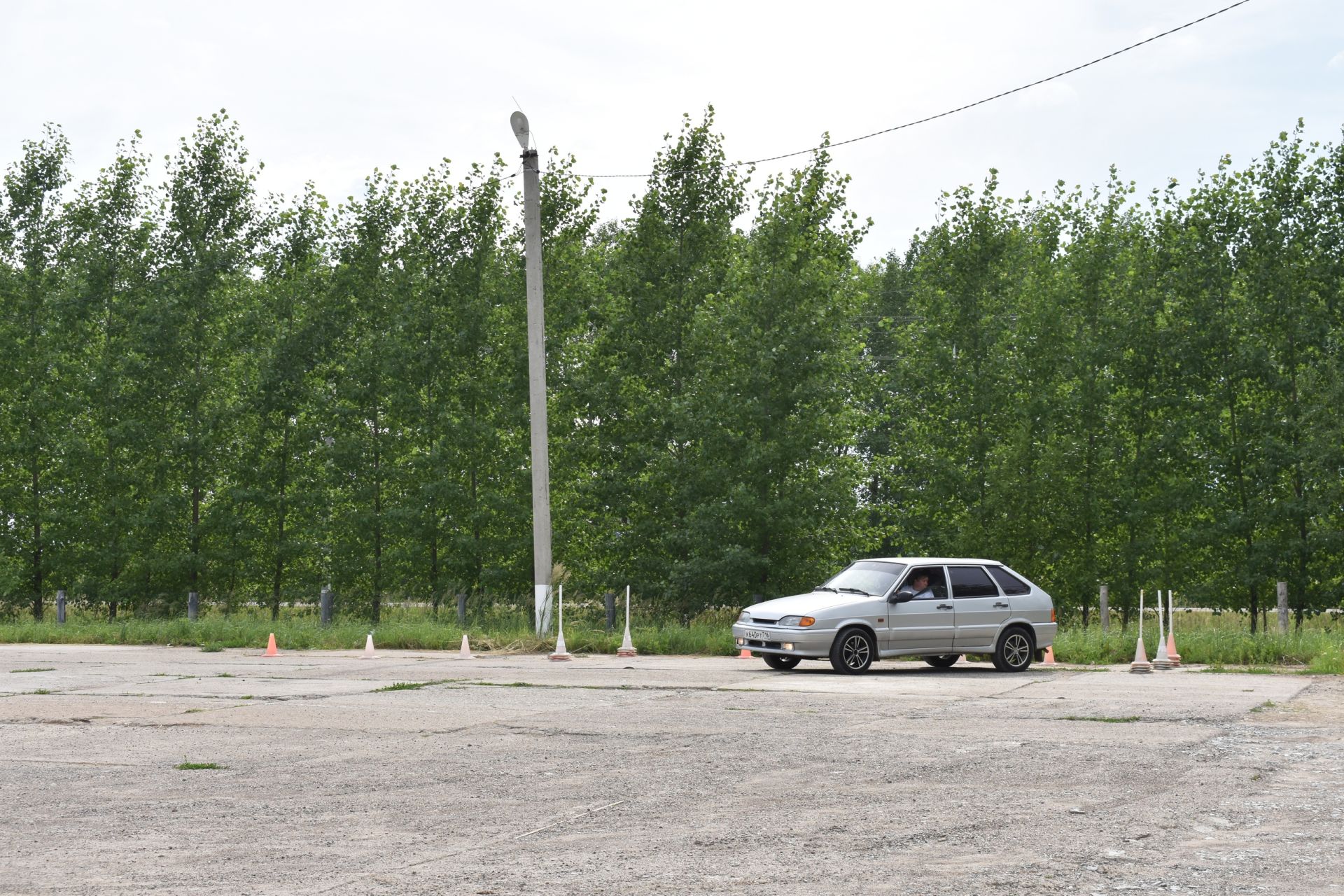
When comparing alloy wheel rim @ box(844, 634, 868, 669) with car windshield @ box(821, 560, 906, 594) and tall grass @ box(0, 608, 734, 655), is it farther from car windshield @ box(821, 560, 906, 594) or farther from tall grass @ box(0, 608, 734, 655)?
tall grass @ box(0, 608, 734, 655)

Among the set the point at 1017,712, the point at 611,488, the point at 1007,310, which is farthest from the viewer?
the point at 1007,310

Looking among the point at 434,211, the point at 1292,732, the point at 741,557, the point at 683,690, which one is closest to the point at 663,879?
the point at 1292,732

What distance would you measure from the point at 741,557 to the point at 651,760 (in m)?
20.0

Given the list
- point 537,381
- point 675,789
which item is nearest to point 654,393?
point 537,381

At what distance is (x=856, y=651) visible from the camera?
64.4 feet

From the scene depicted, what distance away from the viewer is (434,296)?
3738 centimetres

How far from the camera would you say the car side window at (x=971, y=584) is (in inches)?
796

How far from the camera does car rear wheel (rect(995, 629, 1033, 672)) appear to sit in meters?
20.5

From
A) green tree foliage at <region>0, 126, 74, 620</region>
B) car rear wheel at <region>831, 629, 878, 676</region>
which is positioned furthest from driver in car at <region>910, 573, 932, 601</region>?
green tree foliage at <region>0, 126, 74, 620</region>

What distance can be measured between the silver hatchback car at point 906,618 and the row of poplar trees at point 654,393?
10.7 m

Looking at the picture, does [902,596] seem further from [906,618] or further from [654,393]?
[654,393]

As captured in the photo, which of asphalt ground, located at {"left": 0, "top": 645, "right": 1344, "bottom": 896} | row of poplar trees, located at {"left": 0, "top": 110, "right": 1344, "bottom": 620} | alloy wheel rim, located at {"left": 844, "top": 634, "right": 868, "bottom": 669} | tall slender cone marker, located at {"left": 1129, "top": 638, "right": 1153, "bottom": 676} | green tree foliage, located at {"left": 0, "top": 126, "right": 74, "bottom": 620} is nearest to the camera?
asphalt ground, located at {"left": 0, "top": 645, "right": 1344, "bottom": 896}

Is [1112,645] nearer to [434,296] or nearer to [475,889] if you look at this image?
[475,889]

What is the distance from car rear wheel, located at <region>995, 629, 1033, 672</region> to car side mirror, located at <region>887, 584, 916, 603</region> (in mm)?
1662
